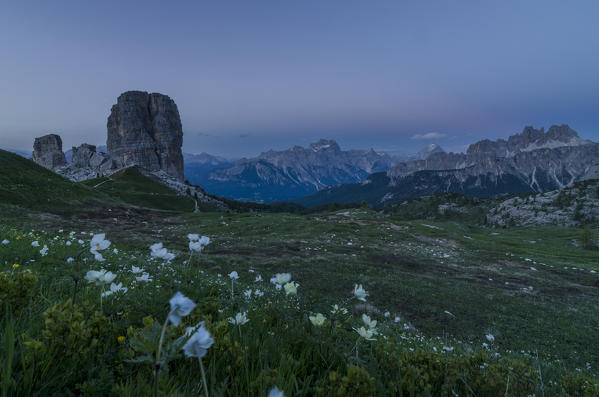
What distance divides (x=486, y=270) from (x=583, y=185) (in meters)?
206

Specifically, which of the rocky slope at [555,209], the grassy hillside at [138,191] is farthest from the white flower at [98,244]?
the rocky slope at [555,209]

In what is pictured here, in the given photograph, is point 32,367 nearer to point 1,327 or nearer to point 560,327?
point 1,327

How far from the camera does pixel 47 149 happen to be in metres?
172

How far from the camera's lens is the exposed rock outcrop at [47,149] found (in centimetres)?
16950

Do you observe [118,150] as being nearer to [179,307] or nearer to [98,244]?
[98,244]

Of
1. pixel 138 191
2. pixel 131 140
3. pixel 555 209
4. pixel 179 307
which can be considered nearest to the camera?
pixel 179 307

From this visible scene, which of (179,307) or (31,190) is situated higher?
(31,190)

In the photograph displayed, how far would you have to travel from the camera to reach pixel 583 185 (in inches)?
6555

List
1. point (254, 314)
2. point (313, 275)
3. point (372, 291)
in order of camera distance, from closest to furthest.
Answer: point (254, 314), point (372, 291), point (313, 275)

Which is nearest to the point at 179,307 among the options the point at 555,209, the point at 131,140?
the point at 555,209

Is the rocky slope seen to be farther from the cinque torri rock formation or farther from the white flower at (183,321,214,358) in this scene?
the cinque torri rock formation

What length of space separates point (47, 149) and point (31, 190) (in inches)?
6592

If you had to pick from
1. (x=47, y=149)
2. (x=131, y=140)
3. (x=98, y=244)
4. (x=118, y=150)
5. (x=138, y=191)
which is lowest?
(x=138, y=191)

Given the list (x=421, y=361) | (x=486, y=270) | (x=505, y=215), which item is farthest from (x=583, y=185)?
(x=421, y=361)
